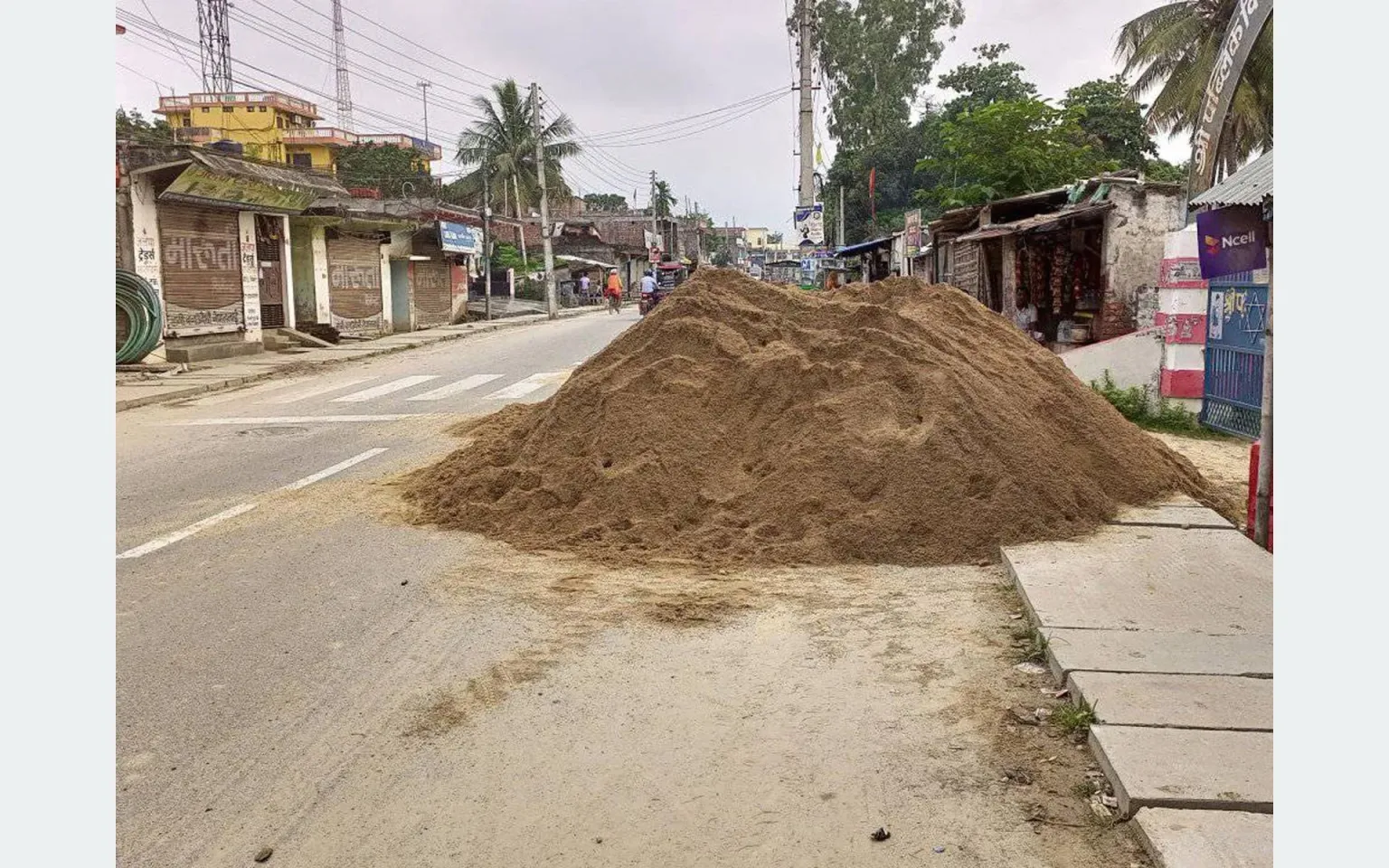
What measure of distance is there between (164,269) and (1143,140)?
29195 millimetres

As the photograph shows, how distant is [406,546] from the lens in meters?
6.59

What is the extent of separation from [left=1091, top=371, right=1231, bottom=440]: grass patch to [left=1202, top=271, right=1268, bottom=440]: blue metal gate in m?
0.16

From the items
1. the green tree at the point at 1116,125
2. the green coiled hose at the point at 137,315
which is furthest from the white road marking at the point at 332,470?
the green tree at the point at 1116,125

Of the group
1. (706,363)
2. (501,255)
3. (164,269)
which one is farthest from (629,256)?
(706,363)

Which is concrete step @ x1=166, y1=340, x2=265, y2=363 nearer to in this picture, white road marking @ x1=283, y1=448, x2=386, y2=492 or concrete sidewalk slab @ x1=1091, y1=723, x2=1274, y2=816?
white road marking @ x1=283, y1=448, x2=386, y2=492

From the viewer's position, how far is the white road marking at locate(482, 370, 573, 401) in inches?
Result: 574

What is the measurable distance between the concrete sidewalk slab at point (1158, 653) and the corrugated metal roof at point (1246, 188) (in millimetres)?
2014

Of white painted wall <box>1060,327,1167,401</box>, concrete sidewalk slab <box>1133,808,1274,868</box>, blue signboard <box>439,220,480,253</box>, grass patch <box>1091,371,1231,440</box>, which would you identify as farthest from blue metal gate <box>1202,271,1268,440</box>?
blue signboard <box>439,220,480,253</box>

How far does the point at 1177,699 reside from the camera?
150 inches

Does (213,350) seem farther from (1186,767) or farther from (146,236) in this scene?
(1186,767)

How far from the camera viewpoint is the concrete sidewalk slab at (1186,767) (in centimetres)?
307

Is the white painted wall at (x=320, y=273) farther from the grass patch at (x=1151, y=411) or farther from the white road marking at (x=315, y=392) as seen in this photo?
the grass patch at (x=1151, y=411)

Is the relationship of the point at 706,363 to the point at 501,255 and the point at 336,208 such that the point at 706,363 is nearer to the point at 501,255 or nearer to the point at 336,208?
the point at 336,208

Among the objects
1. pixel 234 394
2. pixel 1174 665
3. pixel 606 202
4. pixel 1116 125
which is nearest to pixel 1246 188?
pixel 1174 665
